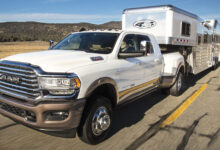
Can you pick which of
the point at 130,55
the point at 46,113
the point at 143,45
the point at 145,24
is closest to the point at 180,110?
the point at 143,45

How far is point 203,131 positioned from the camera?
423cm

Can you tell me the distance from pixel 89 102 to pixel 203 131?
237 centimetres

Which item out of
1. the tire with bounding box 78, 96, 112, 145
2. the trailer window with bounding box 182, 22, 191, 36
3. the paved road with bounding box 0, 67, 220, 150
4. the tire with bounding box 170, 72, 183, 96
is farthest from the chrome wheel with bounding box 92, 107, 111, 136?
the trailer window with bounding box 182, 22, 191, 36

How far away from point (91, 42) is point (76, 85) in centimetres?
167

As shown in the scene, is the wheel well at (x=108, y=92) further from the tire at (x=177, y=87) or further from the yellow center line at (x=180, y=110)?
the tire at (x=177, y=87)

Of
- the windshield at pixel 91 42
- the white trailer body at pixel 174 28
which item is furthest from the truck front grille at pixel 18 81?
the white trailer body at pixel 174 28

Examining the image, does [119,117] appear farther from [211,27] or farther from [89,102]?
[211,27]

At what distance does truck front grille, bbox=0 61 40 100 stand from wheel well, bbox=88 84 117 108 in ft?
3.12

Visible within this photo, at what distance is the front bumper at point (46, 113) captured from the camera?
2957 mm

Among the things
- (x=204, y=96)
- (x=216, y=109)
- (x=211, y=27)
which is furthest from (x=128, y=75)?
(x=211, y=27)

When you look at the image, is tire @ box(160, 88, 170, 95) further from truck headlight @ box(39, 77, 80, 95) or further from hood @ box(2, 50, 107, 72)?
truck headlight @ box(39, 77, 80, 95)

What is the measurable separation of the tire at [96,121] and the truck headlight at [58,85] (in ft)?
1.59

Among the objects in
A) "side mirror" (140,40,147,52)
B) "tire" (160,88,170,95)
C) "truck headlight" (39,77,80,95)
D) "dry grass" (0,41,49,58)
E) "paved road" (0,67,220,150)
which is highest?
"dry grass" (0,41,49,58)

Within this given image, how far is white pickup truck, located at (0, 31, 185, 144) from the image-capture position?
3012 mm
